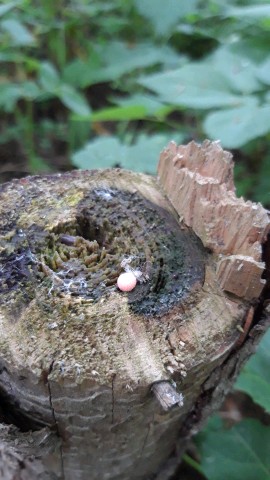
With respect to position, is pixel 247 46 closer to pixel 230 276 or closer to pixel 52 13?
pixel 52 13

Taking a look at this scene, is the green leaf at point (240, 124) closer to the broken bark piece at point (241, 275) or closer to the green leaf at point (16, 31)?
the broken bark piece at point (241, 275)

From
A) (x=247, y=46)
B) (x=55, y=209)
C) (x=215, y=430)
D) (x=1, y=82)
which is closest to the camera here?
(x=55, y=209)

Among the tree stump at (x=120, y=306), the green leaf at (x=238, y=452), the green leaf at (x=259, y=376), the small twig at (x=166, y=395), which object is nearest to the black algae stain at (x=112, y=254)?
the tree stump at (x=120, y=306)

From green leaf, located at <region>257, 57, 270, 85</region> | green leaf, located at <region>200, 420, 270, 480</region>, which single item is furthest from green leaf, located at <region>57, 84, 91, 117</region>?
green leaf, located at <region>200, 420, 270, 480</region>

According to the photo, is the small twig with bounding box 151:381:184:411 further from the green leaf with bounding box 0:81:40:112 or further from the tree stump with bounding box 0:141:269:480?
the green leaf with bounding box 0:81:40:112

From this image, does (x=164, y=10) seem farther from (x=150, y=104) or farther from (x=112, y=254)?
(x=112, y=254)

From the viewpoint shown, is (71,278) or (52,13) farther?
(52,13)


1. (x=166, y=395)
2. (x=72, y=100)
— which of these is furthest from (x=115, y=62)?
(x=166, y=395)

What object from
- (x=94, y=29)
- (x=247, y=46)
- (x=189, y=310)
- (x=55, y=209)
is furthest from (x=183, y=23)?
(x=189, y=310)
